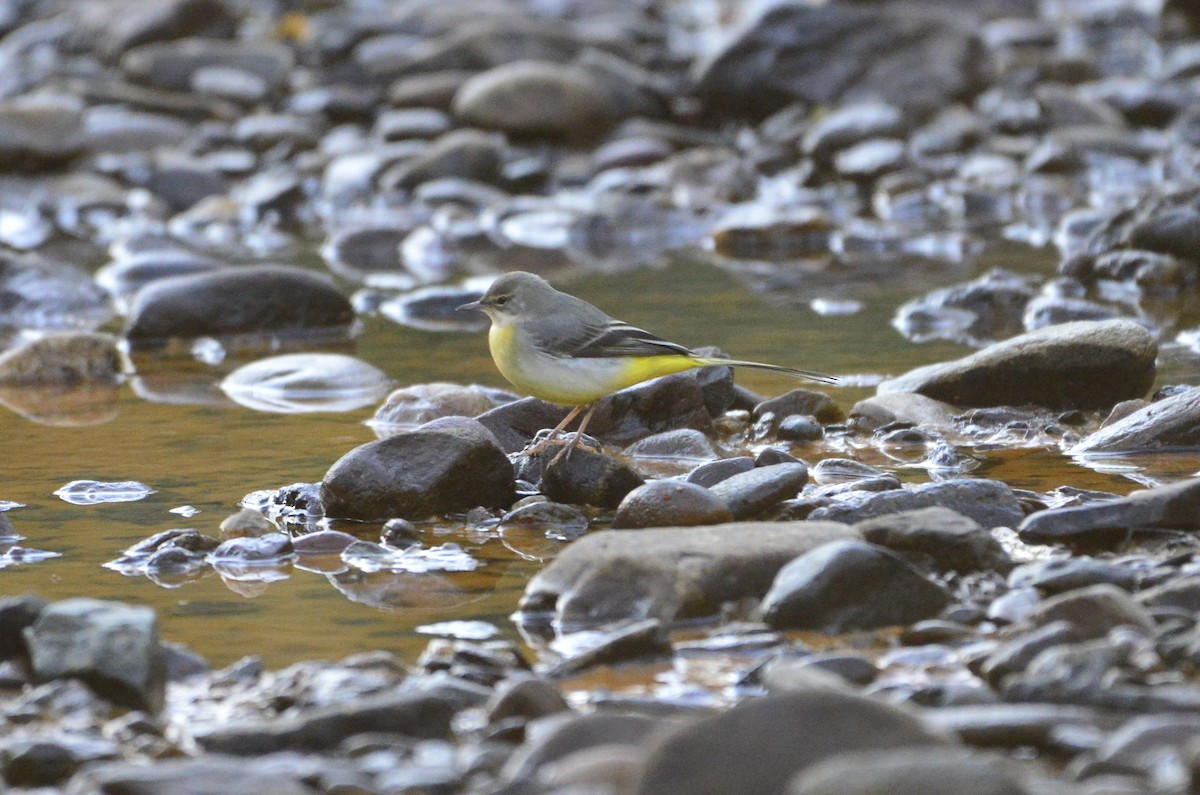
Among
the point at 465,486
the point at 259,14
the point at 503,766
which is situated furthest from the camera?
the point at 259,14

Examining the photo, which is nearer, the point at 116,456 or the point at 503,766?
the point at 503,766

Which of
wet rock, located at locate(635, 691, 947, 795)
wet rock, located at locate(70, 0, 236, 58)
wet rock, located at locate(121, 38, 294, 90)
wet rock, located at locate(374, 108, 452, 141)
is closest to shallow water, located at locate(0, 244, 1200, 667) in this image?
wet rock, located at locate(635, 691, 947, 795)

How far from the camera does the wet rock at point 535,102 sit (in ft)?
64.6

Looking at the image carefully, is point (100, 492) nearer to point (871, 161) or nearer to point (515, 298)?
point (515, 298)

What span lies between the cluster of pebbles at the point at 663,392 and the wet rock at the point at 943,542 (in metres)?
0.01

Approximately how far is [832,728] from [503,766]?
3.04ft

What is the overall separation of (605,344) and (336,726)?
334 centimetres

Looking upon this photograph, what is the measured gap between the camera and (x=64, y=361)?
10609 millimetres

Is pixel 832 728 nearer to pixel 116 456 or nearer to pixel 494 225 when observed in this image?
pixel 116 456

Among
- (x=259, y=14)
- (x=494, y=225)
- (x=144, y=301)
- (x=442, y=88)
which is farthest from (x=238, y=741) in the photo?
(x=259, y=14)

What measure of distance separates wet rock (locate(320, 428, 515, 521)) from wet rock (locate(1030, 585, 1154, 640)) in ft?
9.36

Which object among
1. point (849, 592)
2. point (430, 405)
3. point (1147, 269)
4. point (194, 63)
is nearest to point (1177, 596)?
point (849, 592)

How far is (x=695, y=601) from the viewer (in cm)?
546

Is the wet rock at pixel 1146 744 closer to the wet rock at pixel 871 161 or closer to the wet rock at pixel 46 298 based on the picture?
the wet rock at pixel 46 298
